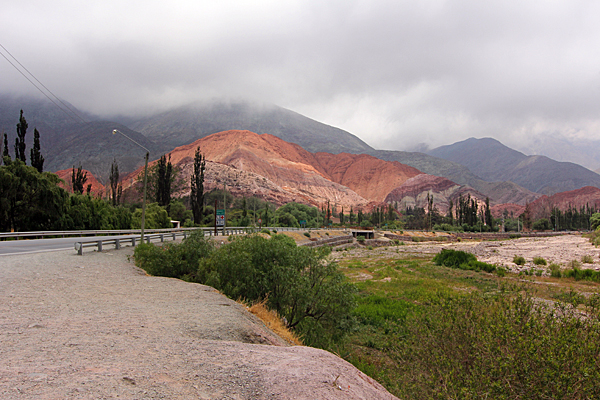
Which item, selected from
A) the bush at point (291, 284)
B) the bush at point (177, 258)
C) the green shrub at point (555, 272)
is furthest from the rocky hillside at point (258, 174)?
the bush at point (291, 284)

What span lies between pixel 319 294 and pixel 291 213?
96208 millimetres

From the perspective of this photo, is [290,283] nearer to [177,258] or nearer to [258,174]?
[177,258]

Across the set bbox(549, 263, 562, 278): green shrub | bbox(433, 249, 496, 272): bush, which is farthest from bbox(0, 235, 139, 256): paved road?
bbox(549, 263, 562, 278): green shrub

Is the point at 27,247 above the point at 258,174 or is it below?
below

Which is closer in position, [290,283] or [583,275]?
[290,283]

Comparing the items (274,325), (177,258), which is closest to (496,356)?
(274,325)

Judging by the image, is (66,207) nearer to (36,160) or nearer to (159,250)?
(36,160)

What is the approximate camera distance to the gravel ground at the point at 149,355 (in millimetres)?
3525

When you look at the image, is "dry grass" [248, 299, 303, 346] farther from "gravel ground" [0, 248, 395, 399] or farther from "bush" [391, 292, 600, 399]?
"bush" [391, 292, 600, 399]

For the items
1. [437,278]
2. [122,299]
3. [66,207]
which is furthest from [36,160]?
[437,278]

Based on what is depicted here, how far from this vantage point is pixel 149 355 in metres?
4.58

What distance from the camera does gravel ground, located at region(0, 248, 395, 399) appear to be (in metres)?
3.53

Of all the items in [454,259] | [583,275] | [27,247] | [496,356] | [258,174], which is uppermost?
[258,174]

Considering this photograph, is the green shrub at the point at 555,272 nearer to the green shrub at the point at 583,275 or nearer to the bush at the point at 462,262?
the green shrub at the point at 583,275
